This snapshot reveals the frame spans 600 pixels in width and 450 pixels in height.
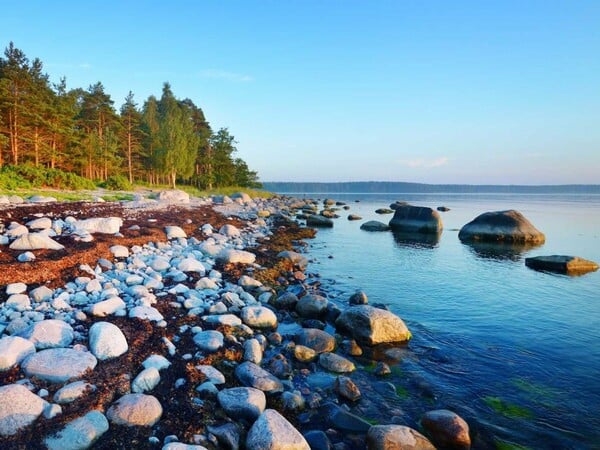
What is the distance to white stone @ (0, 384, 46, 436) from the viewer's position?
318cm

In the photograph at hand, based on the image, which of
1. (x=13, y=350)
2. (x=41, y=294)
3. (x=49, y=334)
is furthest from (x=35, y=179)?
(x=13, y=350)

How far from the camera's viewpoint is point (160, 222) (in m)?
15.0

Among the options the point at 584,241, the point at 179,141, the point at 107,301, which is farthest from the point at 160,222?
the point at 179,141

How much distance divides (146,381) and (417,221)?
25262 mm

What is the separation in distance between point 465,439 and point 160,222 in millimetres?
13762

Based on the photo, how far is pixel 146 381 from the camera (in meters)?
4.18

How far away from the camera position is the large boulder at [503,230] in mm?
21734

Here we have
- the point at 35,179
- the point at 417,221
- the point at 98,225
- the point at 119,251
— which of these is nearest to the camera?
the point at 119,251

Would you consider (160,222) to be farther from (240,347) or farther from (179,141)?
(179,141)

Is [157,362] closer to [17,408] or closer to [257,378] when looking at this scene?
[257,378]

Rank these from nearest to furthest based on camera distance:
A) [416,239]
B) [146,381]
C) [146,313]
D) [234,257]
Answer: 1. [146,381]
2. [146,313]
3. [234,257]
4. [416,239]

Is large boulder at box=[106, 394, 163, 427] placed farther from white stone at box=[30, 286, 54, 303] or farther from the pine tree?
the pine tree

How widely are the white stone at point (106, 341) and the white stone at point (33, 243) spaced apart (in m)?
4.64

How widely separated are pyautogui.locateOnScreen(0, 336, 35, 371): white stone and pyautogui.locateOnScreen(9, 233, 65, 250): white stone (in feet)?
15.6
